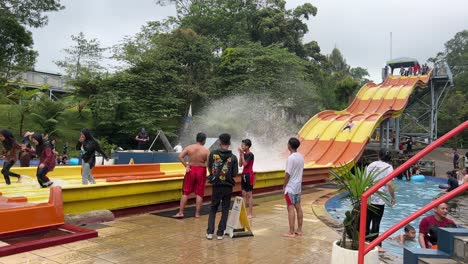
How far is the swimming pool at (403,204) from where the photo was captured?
821 centimetres

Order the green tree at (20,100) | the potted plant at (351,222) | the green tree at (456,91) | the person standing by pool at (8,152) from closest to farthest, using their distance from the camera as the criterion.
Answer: the potted plant at (351,222) < the person standing by pool at (8,152) < the green tree at (20,100) < the green tree at (456,91)

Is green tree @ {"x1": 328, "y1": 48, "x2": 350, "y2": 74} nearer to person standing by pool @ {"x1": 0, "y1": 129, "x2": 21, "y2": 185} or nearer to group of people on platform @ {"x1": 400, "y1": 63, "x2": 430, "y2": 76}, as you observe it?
group of people on platform @ {"x1": 400, "y1": 63, "x2": 430, "y2": 76}

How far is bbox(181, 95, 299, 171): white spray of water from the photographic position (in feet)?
77.3

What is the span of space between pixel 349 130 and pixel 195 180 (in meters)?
14.6

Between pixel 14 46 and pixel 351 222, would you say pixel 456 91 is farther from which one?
pixel 351 222

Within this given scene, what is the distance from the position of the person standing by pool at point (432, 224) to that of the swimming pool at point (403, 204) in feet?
3.89

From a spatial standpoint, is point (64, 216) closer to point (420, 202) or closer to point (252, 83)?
point (420, 202)

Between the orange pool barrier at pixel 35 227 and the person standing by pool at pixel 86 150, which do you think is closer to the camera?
the orange pool barrier at pixel 35 227

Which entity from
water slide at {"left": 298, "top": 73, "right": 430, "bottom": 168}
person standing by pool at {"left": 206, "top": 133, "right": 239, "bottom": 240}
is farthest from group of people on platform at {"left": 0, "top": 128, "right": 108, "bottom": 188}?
water slide at {"left": 298, "top": 73, "right": 430, "bottom": 168}

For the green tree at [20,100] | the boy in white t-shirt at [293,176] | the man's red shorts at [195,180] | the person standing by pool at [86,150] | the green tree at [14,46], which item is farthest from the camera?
the green tree at [20,100]

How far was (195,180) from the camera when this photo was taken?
7453mm

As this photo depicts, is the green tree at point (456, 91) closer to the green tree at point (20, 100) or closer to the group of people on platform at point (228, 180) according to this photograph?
the green tree at point (20, 100)

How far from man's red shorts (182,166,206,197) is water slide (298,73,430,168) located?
340 inches

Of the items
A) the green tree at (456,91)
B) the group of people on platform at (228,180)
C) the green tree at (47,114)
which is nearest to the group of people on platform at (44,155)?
the group of people on platform at (228,180)
